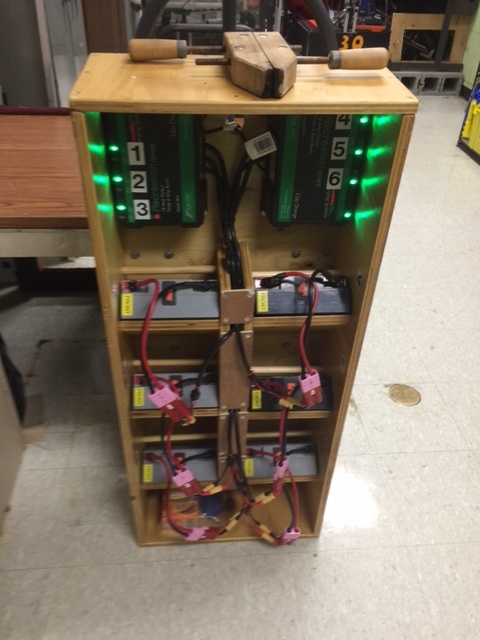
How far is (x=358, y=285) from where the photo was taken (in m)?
1.13

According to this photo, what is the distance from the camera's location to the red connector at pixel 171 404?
1196 millimetres

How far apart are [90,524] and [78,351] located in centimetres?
81

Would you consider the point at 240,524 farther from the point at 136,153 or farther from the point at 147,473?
the point at 136,153

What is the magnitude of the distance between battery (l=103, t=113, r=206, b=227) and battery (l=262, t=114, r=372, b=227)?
0.51ft

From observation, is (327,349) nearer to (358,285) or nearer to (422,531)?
(358,285)

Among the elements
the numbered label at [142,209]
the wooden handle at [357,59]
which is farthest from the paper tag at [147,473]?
the wooden handle at [357,59]

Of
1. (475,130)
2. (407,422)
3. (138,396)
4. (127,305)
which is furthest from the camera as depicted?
(475,130)

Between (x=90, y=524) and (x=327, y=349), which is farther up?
(x=327, y=349)

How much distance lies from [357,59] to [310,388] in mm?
677

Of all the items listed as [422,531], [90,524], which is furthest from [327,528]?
[90,524]

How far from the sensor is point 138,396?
128 cm

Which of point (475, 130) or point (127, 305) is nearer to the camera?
point (127, 305)

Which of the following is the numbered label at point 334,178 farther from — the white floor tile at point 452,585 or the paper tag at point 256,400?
the white floor tile at point 452,585

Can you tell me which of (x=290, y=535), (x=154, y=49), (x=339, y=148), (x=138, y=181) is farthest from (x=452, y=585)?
(x=154, y=49)
